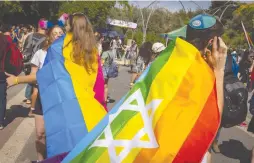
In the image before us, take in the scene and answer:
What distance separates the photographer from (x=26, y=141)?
6.09 m

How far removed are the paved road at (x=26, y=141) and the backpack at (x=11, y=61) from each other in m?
0.95

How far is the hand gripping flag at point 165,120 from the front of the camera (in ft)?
6.90

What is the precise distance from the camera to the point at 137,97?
227 cm

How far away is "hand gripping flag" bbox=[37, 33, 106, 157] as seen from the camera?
3.09 metres

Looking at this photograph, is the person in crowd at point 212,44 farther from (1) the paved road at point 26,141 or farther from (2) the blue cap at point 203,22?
(1) the paved road at point 26,141

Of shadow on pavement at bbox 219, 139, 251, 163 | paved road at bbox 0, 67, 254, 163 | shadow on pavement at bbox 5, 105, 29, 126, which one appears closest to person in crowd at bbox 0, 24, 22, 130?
paved road at bbox 0, 67, 254, 163

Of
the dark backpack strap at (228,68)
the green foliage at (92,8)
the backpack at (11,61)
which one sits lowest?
the green foliage at (92,8)

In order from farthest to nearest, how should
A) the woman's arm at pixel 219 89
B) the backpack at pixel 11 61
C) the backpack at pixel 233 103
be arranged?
the backpack at pixel 11 61, the backpack at pixel 233 103, the woman's arm at pixel 219 89

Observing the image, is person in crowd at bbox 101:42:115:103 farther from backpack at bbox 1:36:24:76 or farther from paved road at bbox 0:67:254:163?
backpack at bbox 1:36:24:76

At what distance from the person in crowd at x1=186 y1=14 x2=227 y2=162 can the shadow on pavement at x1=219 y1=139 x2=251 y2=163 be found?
12.2 ft

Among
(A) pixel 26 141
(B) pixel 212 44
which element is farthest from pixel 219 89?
(A) pixel 26 141

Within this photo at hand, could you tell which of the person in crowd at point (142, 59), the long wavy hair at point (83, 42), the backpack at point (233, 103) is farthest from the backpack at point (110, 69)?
the backpack at point (233, 103)

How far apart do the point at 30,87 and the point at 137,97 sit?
6206mm

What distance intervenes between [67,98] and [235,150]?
385cm
